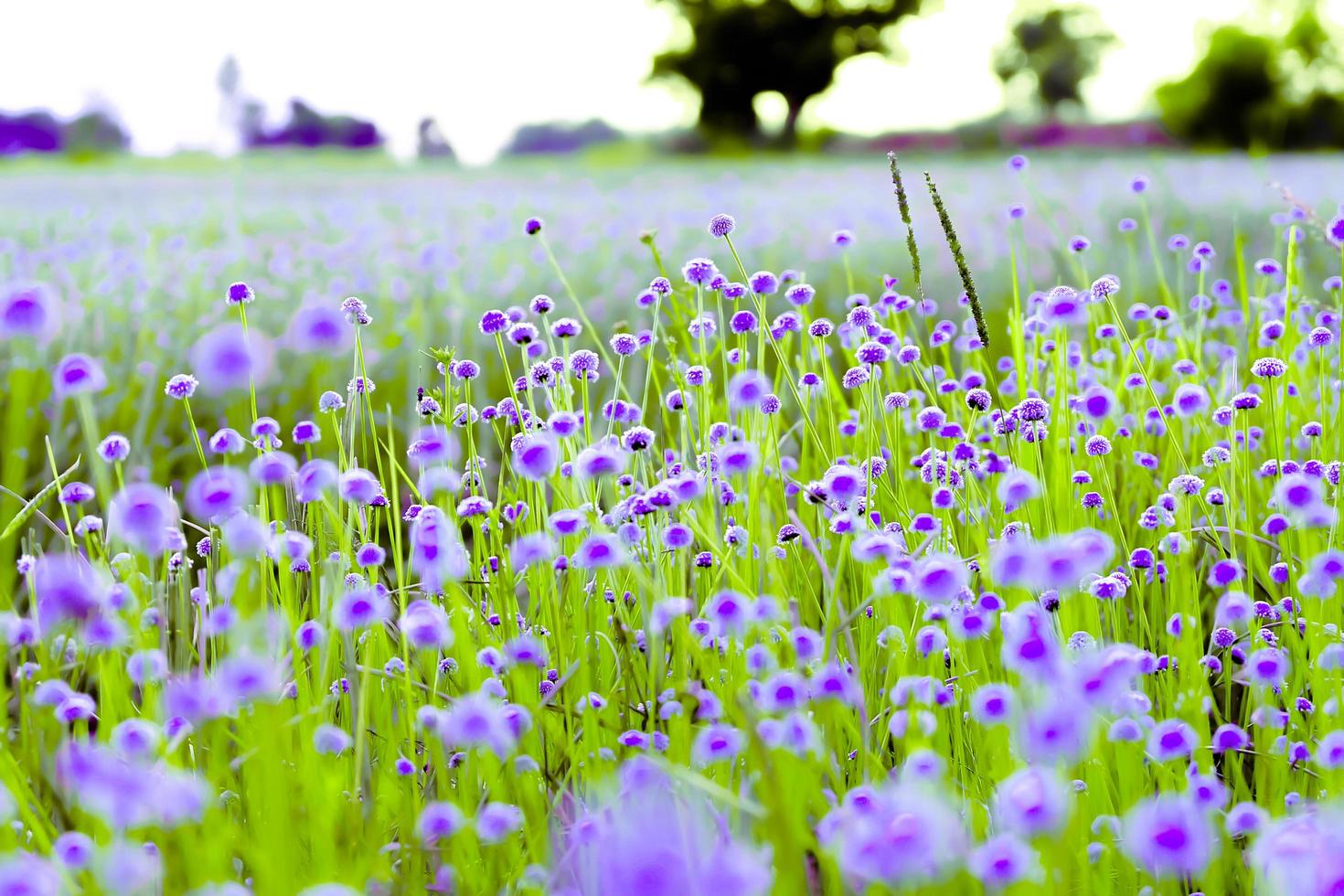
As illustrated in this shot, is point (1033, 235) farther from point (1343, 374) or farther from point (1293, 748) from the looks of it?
point (1293, 748)

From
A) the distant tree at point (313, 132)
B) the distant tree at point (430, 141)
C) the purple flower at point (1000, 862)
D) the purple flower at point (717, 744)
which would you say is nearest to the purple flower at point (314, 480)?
the purple flower at point (717, 744)

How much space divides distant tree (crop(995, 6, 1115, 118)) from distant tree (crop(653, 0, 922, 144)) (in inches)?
360

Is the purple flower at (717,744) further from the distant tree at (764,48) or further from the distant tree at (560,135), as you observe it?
the distant tree at (560,135)

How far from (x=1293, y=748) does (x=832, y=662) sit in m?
0.52

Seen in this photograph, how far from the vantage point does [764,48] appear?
84.4ft

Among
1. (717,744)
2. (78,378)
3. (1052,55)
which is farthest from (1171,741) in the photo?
(1052,55)

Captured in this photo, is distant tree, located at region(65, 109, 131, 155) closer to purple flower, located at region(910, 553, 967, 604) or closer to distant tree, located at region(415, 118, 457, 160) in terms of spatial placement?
distant tree, located at region(415, 118, 457, 160)

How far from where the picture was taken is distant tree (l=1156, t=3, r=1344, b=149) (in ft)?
78.7

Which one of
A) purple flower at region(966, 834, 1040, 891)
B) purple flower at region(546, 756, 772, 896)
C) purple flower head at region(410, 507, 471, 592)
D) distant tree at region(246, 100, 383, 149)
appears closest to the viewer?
purple flower at region(546, 756, 772, 896)

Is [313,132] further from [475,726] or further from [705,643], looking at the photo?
[475,726]

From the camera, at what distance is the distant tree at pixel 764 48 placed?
25.6 m

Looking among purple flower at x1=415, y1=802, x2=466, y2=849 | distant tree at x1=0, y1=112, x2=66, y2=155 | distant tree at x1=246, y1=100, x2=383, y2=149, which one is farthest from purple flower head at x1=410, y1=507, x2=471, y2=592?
distant tree at x1=0, y1=112, x2=66, y2=155

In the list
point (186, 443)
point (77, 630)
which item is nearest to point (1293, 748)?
point (77, 630)

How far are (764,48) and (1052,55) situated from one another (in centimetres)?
1269
